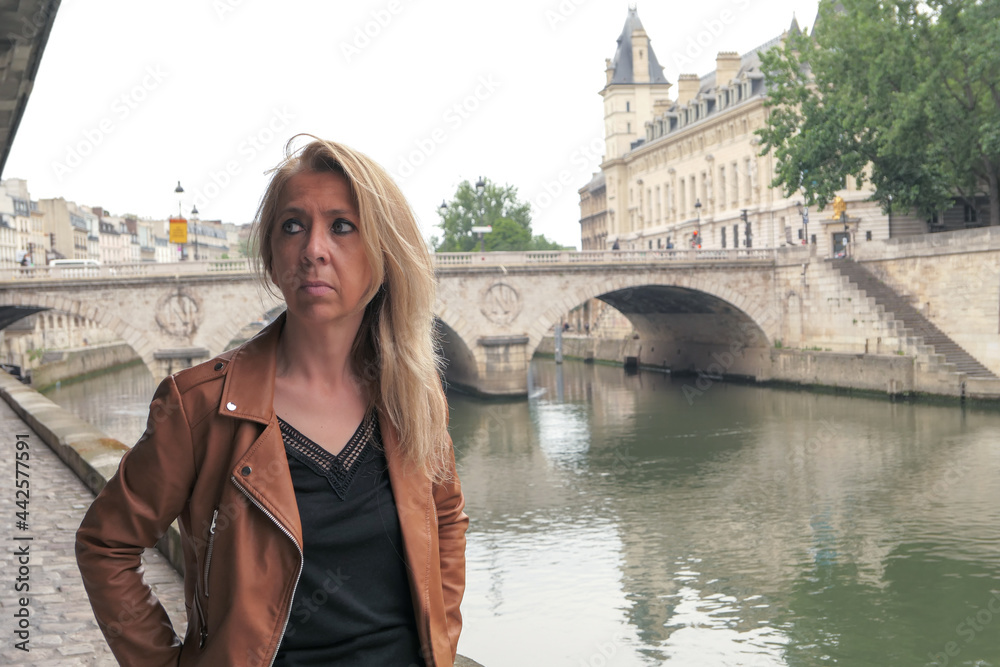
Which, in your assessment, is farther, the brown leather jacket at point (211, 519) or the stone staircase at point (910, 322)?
the stone staircase at point (910, 322)

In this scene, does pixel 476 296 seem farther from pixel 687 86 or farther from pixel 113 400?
pixel 687 86

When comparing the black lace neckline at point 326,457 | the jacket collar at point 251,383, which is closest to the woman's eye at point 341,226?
the jacket collar at point 251,383

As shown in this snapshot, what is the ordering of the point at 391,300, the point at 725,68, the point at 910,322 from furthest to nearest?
1. the point at 725,68
2. the point at 910,322
3. the point at 391,300

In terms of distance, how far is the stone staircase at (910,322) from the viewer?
26016 millimetres

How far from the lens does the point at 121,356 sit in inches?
2127

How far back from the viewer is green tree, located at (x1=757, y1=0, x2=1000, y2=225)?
27156 millimetres

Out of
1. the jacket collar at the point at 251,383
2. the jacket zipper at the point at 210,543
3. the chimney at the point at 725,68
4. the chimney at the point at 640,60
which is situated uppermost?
the chimney at the point at 640,60

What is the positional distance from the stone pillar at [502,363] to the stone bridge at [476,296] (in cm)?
3

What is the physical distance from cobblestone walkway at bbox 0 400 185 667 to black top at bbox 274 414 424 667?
314cm

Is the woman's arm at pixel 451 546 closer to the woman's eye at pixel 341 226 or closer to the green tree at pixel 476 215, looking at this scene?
the woman's eye at pixel 341 226

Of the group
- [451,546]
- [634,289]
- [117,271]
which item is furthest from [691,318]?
[451,546]

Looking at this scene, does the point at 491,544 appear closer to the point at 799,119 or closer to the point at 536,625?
the point at 536,625

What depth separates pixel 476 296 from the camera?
33.2m

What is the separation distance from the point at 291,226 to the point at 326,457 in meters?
0.41
